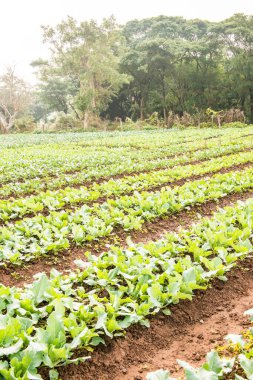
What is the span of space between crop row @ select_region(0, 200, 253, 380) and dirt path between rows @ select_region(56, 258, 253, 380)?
0.42ft

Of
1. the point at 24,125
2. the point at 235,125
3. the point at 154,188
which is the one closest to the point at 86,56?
the point at 24,125

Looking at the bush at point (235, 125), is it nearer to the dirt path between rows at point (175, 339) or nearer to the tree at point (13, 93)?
the tree at point (13, 93)

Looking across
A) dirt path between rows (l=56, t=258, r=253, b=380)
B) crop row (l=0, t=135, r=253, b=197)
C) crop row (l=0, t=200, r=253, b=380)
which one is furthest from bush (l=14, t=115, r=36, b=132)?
dirt path between rows (l=56, t=258, r=253, b=380)

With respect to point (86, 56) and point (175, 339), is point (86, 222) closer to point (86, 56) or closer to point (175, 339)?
point (175, 339)

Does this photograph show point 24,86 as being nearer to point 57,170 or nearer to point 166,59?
point 166,59

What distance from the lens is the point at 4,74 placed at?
62344 mm

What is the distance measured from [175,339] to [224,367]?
110 cm

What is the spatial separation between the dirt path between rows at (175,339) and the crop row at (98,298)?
0.13 metres

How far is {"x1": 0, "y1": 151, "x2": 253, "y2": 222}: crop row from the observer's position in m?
9.35

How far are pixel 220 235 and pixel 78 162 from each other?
1316cm

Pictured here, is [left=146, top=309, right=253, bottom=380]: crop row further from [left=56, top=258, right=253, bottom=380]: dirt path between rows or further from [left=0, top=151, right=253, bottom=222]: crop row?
[left=0, top=151, right=253, bottom=222]: crop row

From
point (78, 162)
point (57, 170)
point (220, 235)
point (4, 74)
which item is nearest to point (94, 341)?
point (220, 235)

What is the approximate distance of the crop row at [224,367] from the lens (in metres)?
2.71

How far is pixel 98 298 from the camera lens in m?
4.27
